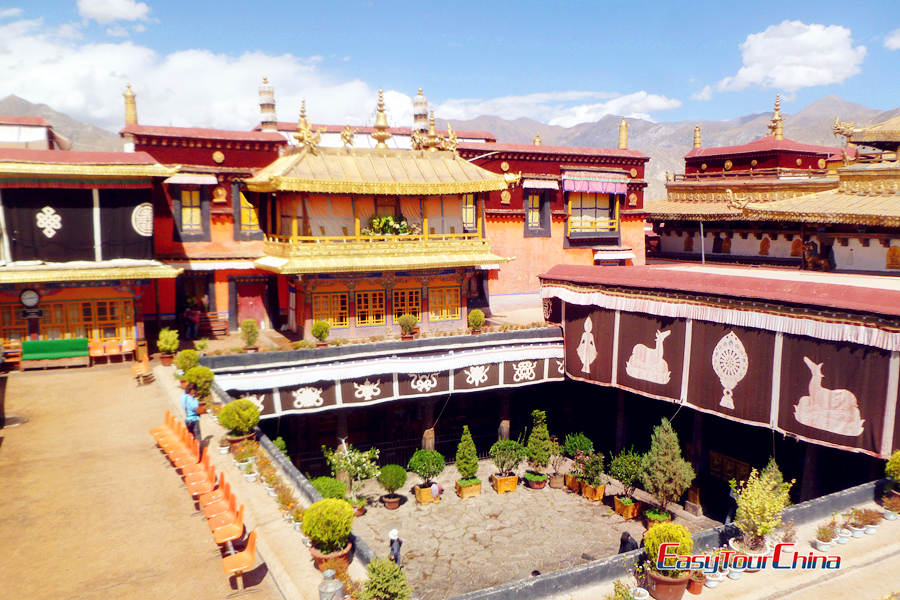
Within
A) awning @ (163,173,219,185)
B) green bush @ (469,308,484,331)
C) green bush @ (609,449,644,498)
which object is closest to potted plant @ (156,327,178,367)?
awning @ (163,173,219,185)

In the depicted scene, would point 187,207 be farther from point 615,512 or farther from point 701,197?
point 701,197

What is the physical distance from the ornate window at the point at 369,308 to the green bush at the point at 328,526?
1427cm

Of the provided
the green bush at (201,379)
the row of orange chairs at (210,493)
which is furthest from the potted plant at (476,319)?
the row of orange chairs at (210,493)

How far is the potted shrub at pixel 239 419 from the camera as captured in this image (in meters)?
15.7

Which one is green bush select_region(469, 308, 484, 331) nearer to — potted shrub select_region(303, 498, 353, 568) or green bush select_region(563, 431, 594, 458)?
green bush select_region(563, 431, 594, 458)

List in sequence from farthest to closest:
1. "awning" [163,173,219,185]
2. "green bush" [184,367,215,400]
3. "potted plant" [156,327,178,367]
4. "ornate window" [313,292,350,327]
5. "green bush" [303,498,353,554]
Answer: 1. "awning" [163,173,219,185]
2. "ornate window" [313,292,350,327]
3. "potted plant" [156,327,178,367]
4. "green bush" [184,367,215,400]
5. "green bush" [303,498,353,554]

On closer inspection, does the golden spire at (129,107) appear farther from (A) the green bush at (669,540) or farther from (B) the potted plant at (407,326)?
(A) the green bush at (669,540)

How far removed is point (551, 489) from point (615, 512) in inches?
109

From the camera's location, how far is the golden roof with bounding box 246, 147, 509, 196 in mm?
23234

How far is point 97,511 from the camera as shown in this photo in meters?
12.6

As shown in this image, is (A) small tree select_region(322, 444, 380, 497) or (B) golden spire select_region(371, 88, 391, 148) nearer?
(A) small tree select_region(322, 444, 380, 497)

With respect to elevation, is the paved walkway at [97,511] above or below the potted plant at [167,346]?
below

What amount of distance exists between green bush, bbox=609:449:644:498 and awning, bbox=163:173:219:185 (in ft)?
67.1

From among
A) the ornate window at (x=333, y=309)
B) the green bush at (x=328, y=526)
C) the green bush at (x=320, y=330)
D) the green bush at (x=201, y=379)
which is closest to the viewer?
the green bush at (x=328, y=526)
